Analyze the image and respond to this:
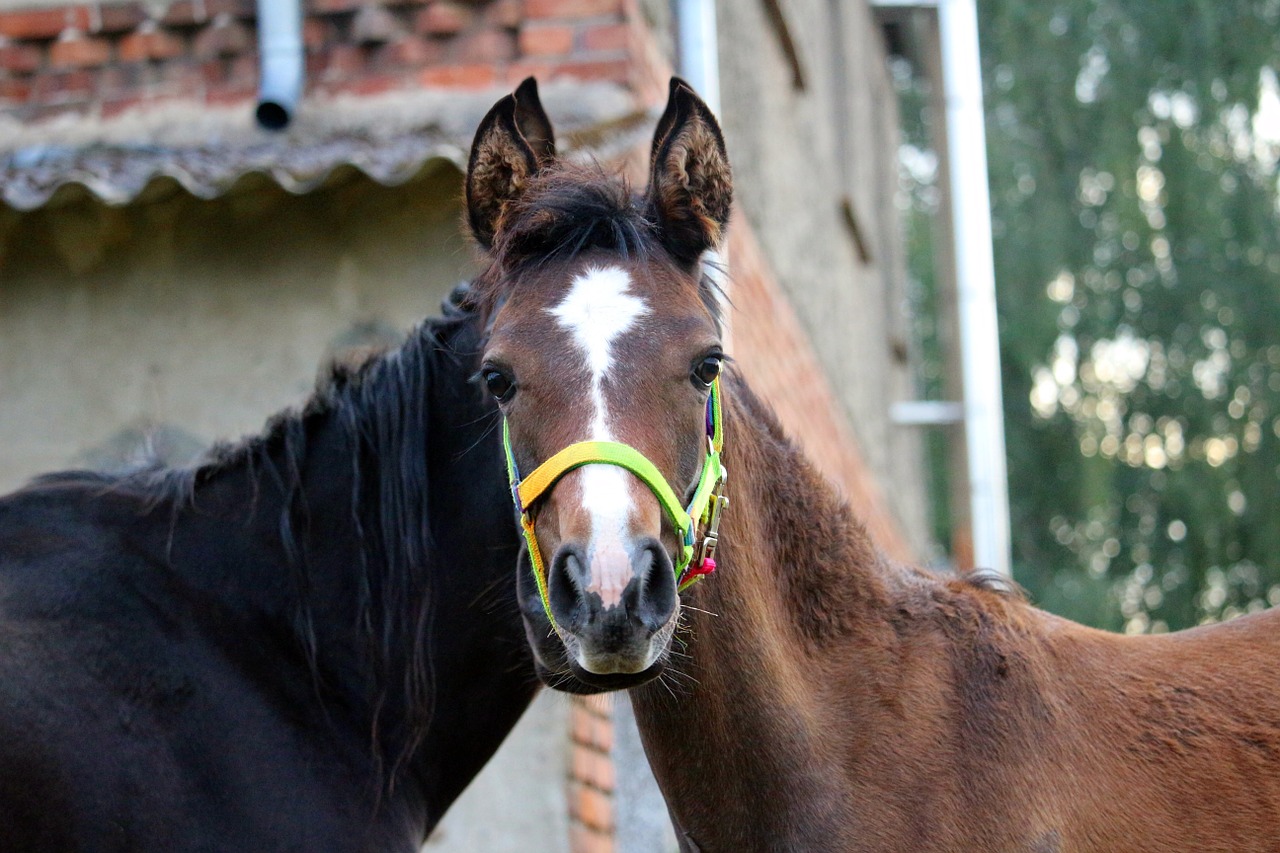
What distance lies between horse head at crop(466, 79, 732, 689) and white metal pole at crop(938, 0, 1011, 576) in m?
5.64

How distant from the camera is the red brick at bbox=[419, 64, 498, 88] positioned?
4469 millimetres

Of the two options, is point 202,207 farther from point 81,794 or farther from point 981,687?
point 981,687

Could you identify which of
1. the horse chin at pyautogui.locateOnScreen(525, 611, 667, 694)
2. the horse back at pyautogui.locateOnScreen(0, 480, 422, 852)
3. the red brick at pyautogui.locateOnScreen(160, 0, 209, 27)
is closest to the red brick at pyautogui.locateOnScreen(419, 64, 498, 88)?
the red brick at pyautogui.locateOnScreen(160, 0, 209, 27)

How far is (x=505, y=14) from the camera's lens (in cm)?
452

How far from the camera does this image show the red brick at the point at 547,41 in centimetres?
442

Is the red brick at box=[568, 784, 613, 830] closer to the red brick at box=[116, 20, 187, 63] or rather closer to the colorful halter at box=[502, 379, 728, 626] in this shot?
the colorful halter at box=[502, 379, 728, 626]

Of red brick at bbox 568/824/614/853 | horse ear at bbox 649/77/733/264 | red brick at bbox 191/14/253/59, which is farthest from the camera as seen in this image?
red brick at bbox 191/14/253/59

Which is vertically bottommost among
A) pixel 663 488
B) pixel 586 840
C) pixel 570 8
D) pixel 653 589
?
pixel 586 840

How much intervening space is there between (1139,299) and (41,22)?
13.3 metres

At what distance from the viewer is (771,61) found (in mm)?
7145

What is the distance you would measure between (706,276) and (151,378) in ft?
8.33

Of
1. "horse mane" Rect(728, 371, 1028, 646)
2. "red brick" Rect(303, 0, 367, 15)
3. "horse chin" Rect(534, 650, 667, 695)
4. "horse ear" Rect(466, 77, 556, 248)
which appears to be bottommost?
"horse chin" Rect(534, 650, 667, 695)

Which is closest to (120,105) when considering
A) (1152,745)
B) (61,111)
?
(61,111)

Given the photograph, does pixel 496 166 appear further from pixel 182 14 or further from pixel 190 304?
pixel 182 14
